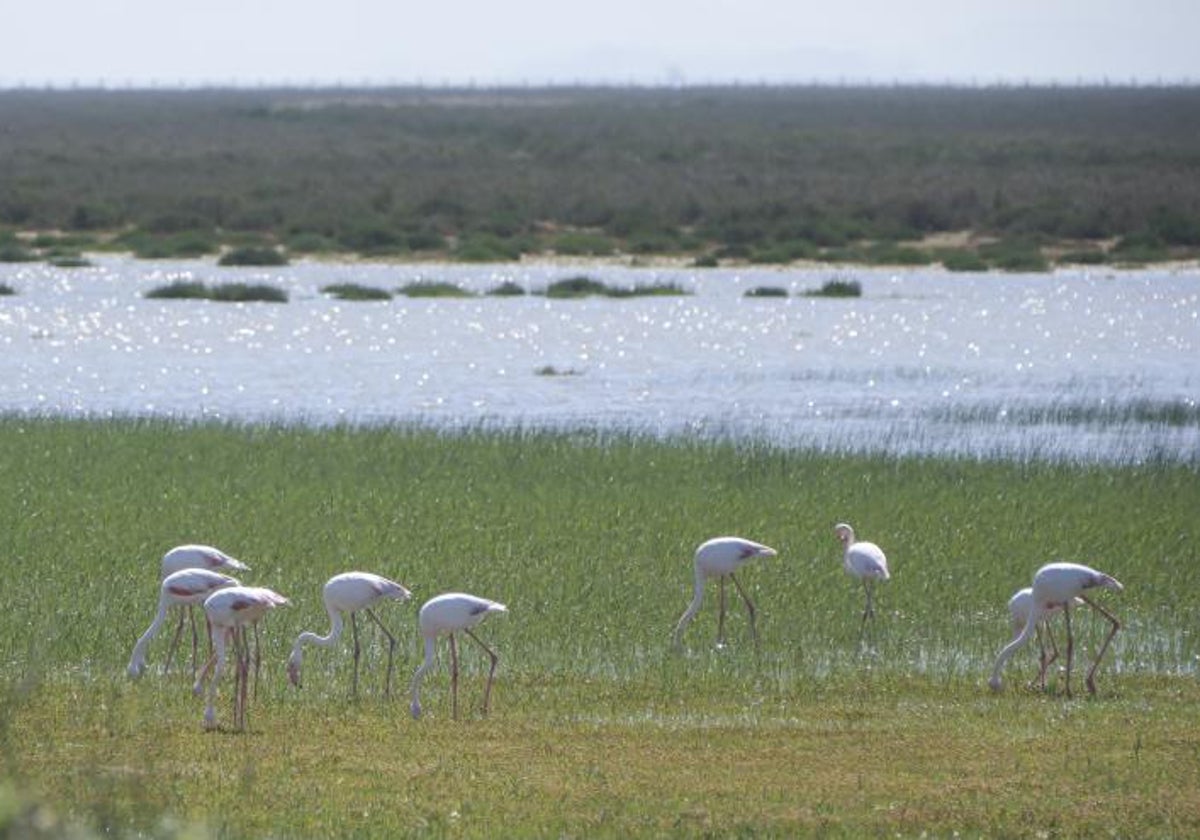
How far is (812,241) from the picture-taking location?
63500 mm

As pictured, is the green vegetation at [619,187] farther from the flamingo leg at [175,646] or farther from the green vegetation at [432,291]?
the flamingo leg at [175,646]

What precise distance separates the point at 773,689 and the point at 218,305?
36.9m

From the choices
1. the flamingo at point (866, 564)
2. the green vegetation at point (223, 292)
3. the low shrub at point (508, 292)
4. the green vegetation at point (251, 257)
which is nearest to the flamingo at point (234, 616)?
the flamingo at point (866, 564)

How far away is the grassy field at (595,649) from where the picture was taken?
37.7 feet

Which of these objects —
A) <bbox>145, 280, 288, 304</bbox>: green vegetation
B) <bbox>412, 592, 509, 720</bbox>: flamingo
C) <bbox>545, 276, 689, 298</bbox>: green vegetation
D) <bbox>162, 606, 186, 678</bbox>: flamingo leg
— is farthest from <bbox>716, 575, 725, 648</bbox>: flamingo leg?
<bbox>545, 276, 689, 298</bbox>: green vegetation

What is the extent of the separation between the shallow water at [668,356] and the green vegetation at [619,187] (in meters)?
3.33

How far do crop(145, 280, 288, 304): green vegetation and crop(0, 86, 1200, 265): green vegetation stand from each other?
1089 cm

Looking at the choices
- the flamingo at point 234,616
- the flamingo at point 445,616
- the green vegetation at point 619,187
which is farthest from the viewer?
the green vegetation at point 619,187

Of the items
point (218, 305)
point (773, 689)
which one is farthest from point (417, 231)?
point (773, 689)

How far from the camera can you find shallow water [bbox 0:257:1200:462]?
102 ft

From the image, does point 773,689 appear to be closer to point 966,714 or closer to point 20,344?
point 966,714

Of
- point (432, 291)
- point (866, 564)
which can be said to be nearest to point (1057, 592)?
point (866, 564)

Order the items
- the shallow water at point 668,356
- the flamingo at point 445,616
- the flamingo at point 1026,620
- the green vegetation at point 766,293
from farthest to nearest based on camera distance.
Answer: the green vegetation at point 766,293, the shallow water at point 668,356, the flamingo at point 1026,620, the flamingo at point 445,616

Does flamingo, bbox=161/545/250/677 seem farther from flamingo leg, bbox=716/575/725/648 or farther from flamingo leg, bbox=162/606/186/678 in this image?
flamingo leg, bbox=716/575/725/648
